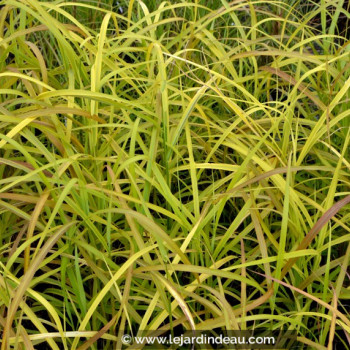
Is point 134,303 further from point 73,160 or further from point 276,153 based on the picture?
point 276,153

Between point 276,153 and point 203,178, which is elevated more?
point 276,153

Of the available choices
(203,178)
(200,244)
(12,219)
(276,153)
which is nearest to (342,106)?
(276,153)

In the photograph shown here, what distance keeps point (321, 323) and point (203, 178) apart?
0.50 metres

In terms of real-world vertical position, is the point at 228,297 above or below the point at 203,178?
below

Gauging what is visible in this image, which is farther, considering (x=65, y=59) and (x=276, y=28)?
(x=276, y=28)

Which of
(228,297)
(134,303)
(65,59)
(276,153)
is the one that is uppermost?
(65,59)

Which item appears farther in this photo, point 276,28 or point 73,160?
point 276,28

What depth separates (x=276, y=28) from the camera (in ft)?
6.97

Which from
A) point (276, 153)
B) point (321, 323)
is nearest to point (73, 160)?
point (276, 153)

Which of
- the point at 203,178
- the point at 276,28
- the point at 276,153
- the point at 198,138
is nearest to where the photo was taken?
the point at 276,153

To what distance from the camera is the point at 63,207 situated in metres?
1.32

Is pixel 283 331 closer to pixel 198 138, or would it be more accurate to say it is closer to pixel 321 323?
pixel 321 323

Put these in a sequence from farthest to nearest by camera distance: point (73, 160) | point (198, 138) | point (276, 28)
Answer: point (276, 28)
point (198, 138)
point (73, 160)

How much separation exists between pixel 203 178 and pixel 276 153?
0.30 meters
